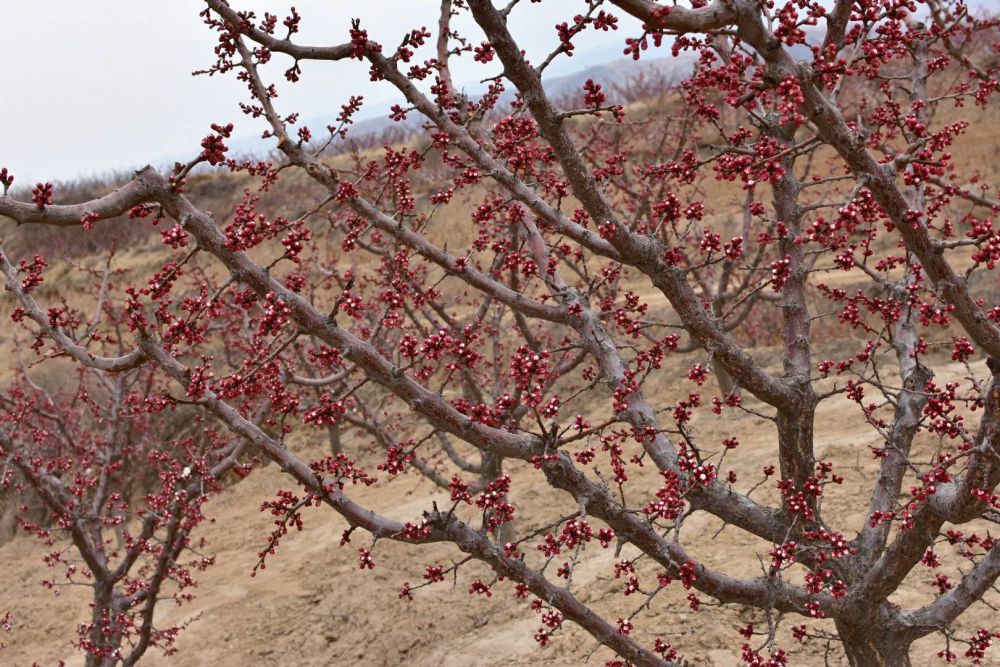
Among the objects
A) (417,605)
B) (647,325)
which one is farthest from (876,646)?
(417,605)

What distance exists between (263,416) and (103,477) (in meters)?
2.11

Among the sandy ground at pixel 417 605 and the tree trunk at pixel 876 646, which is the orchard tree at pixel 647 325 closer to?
the tree trunk at pixel 876 646

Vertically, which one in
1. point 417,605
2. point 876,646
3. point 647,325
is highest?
point 647,325

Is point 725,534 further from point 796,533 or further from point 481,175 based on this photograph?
point 481,175

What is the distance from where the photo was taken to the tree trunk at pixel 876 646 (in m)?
3.92

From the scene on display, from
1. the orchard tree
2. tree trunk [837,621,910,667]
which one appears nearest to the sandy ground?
the orchard tree

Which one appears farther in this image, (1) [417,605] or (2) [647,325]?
(1) [417,605]

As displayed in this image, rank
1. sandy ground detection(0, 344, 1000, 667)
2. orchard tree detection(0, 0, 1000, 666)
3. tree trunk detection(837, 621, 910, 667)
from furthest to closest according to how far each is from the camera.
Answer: sandy ground detection(0, 344, 1000, 667) → tree trunk detection(837, 621, 910, 667) → orchard tree detection(0, 0, 1000, 666)

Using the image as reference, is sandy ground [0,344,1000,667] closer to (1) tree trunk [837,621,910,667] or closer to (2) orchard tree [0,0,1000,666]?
(2) orchard tree [0,0,1000,666]

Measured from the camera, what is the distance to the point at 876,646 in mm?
3945

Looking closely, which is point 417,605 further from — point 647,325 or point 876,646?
point 647,325

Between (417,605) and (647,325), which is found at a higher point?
(647,325)

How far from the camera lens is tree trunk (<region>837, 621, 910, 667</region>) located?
12.9 feet

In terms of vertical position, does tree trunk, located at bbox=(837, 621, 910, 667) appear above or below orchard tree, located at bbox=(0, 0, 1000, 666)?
below
